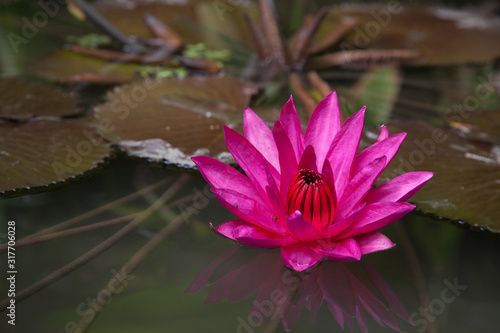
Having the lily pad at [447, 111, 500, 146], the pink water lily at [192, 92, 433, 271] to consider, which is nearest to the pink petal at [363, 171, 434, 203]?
the pink water lily at [192, 92, 433, 271]

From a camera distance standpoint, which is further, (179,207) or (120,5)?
(120,5)

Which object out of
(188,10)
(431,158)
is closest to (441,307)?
(431,158)

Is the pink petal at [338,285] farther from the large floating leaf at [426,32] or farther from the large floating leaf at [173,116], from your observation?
the large floating leaf at [426,32]

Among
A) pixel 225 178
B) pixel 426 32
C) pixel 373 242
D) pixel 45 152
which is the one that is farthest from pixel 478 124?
pixel 45 152

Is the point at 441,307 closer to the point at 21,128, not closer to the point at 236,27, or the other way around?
the point at 21,128

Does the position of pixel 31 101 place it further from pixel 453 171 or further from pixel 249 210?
pixel 453 171

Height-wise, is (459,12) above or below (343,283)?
below

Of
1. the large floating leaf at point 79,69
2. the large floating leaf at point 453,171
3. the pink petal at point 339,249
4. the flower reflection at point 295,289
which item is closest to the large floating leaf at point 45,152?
the large floating leaf at point 79,69
